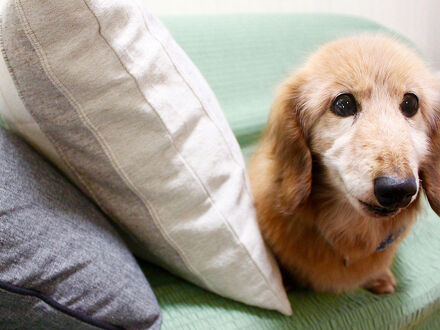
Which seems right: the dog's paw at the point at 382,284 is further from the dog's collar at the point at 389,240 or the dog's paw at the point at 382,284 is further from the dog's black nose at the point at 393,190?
the dog's black nose at the point at 393,190

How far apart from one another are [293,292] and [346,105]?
42 centimetres

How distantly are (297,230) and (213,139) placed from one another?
11.2 inches

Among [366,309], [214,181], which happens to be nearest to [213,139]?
[214,181]

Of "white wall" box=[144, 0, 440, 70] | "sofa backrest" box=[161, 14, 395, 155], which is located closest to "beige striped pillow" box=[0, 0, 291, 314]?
"sofa backrest" box=[161, 14, 395, 155]

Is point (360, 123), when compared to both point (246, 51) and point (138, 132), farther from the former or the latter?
point (246, 51)

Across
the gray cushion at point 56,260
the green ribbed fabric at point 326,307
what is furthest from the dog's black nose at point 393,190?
the gray cushion at point 56,260

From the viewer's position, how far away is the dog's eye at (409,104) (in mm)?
742

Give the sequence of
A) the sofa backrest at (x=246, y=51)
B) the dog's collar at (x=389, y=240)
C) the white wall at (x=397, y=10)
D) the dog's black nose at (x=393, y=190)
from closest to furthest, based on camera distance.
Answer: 1. the dog's black nose at (x=393, y=190)
2. the dog's collar at (x=389, y=240)
3. the sofa backrest at (x=246, y=51)
4. the white wall at (x=397, y=10)

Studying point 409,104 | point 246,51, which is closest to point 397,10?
point 246,51

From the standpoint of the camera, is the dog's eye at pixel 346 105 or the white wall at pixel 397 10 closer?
the dog's eye at pixel 346 105

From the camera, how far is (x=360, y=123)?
0.70 m

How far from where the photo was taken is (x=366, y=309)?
2.67 feet

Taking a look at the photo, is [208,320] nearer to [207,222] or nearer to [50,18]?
[207,222]

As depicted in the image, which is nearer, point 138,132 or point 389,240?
point 138,132
